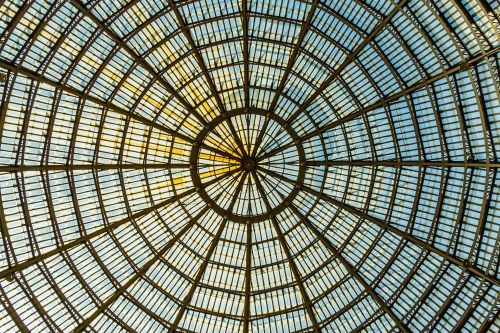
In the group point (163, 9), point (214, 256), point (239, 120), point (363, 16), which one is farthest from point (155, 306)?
point (363, 16)

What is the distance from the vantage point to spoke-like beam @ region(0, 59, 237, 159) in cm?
2758

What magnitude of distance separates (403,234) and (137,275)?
17.9 meters

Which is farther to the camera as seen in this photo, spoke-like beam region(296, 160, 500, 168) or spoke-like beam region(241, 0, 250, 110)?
spoke-like beam region(241, 0, 250, 110)

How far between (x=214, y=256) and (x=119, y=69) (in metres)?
14.6

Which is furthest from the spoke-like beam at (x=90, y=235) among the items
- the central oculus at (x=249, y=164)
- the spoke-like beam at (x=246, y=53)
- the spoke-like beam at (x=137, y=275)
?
the spoke-like beam at (x=246, y=53)

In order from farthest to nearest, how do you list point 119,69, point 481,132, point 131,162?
point 131,162 < point 119,69 < point 481,132

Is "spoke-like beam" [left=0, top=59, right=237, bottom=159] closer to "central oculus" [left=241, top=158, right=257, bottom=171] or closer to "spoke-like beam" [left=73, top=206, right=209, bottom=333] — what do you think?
"central oculus" [left=241, top=158, right=257, bottom=171]

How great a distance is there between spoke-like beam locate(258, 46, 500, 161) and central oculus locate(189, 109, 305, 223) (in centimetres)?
53

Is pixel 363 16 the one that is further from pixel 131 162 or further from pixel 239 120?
pixel 131 162

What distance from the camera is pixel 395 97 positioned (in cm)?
3183

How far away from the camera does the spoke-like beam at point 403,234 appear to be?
95.6ft

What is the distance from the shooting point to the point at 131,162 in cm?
3506

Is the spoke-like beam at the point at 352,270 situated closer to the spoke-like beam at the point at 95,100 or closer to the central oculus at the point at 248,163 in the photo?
the central oculus at the point at 248,163

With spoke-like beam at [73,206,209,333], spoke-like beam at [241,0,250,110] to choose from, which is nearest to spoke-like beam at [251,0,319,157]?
spoke-like beam at [241,0,250,110]
